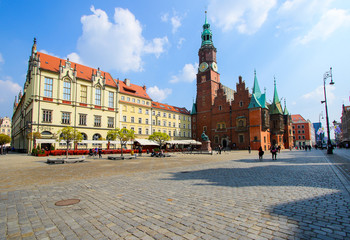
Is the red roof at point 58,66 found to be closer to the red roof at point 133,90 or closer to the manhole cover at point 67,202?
the red roof at point 133,90

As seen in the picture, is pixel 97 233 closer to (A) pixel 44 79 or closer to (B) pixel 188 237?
(B) pixel 188 237

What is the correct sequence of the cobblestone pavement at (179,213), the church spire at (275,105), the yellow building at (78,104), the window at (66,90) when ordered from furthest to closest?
1. the church spire at (275,105)
2. the window at (66,90)
3. the yellow building at (78,104)
4. the cobblestone pavement at (179,213)

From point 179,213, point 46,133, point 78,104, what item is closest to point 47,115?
point 46,133

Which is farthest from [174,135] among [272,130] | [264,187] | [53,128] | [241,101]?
[264,187]

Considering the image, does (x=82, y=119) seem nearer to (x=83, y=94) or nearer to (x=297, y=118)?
(x=83, y=94)

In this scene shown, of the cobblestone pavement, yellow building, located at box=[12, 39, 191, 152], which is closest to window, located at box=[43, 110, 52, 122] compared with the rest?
yellow building, located at box=[12, 39, 191, 152]

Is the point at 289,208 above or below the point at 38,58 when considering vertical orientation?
below

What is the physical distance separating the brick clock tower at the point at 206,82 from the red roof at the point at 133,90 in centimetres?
2001

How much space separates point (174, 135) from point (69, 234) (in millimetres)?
60081

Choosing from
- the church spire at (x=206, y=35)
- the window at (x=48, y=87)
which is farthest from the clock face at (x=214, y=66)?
the window at (x=48, y=87)

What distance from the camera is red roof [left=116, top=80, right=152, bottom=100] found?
51081 millimetres

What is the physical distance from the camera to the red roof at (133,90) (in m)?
51.1

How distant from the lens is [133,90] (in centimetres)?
5272

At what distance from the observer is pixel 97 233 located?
3.74 meters
